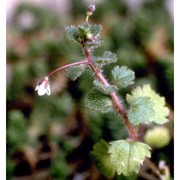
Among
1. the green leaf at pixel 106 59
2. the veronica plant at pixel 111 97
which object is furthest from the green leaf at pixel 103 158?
the green leaf at pixel 106 59

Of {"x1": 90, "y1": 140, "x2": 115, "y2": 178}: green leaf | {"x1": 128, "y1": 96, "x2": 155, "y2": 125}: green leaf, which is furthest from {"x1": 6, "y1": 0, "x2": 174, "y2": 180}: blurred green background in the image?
{"x1": 128, "y1": 96, "x2": 155, "y2": 125}: green leaf

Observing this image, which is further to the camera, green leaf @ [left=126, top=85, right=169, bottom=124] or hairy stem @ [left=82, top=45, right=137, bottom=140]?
green leaf @ [left=126, top=85, right=169, bottom=124]

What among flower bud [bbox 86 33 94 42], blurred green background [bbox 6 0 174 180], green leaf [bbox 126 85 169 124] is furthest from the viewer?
blurred green background [bbox 6 0 174 180]

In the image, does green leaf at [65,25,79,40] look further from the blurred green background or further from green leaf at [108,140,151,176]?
the blurred green background

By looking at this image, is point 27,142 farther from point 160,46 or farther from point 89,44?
point 160,46

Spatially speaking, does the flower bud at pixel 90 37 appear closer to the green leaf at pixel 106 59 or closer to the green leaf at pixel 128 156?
the green leaf at pixel 106 59

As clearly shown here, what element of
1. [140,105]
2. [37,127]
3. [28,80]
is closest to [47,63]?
[28,80]

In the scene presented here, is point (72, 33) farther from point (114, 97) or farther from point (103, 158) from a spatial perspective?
point (103, 158)

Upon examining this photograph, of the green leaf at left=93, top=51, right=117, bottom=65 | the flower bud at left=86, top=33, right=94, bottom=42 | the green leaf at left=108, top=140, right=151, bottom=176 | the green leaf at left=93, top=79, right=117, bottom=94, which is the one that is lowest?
the green leaf at left=108, top=140, right=151, bottom=176
